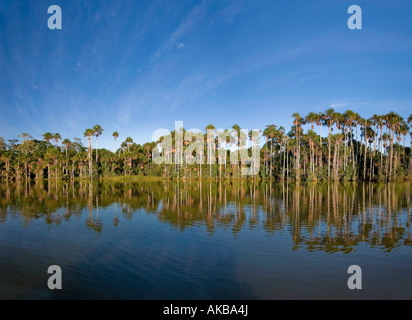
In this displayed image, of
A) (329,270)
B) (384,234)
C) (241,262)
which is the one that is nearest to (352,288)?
(329,270)

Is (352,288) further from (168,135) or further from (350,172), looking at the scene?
(168,135)

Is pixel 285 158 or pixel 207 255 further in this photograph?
pixel 285 158

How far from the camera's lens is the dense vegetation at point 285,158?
7131 cm

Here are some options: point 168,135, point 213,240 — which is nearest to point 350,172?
point 168,135

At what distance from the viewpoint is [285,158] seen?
292 feet

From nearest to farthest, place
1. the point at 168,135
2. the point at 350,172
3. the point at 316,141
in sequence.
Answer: the point at 350,172
the point at 316,141
the point at 168,135

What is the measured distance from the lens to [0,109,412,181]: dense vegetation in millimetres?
71312

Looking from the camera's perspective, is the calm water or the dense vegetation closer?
the calm water

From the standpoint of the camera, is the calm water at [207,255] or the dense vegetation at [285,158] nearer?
the calm water at [207,255]

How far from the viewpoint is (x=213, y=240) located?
14039 millimetres

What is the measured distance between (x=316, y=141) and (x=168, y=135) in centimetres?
5181
